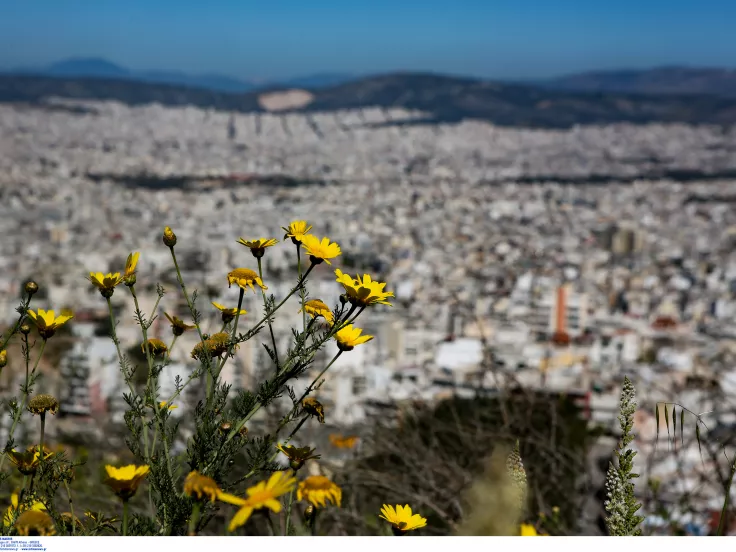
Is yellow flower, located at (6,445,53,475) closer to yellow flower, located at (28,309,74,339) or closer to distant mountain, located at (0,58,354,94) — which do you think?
yellow flower, located at (28,309,74,339)

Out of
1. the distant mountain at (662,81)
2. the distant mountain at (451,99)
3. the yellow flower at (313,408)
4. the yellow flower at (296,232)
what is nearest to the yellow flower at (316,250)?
the yellow flower at (296,232)

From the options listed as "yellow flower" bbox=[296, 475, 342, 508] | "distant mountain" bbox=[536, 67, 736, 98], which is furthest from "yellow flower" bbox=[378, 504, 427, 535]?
"distant mountain" bbox=[536, 67, 736, 98]

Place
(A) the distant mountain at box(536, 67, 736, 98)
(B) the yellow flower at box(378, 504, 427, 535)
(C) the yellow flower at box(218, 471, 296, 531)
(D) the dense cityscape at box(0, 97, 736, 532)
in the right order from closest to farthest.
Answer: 1. (C) the yellow flower at box(218, 471, 296, 531)
2. (B) the yellow flower at box(378, 504, 427, 535)
3. (D) the dense cityscape at box(0, 97, 736, 532)
4. (A) the distant mountain at box(536, 67, 736, 98)

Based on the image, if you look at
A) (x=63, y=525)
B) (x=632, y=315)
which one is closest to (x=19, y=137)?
(x=632, y=315)

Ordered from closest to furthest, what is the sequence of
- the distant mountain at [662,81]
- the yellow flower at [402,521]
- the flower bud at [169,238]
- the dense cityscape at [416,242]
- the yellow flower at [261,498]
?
Answer: the yellow flower at [261,498], the yellow flower at [402,521], the flower bud at [169,238], the dense cityscape at [416,242], the distant mountain at [662,81]

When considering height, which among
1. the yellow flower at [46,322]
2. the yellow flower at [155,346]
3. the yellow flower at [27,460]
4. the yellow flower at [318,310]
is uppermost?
the yellow flower at [318,310]

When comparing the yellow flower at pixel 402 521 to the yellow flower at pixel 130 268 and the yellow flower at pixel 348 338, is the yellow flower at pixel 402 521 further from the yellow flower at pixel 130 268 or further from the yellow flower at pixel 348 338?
the yellow flower at pixel 130 268
